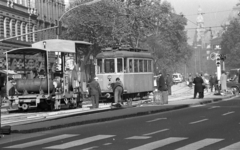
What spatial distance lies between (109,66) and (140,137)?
2201 centimetres

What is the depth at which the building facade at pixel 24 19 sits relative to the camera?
59.5 metres

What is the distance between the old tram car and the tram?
5584mm

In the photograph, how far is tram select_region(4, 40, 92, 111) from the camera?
30.7 metres

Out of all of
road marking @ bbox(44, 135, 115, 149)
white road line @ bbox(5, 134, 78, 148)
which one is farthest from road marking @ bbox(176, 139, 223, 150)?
white road line @ bbox(5, 134, 78, 148)

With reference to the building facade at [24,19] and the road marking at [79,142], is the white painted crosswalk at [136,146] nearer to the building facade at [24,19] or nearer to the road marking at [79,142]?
the road marking at [79,142]

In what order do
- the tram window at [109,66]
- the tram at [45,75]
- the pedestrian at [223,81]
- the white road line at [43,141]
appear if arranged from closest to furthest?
the white road line at [43,141], the tram at [45,75], the tram window at [109,66], the pedestrian at [223,81]

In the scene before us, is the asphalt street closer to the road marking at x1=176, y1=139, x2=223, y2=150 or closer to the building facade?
the road marking at x1=176, y1=139, x2=223, y2=150

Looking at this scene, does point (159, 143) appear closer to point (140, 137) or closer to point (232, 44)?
point (140, 137)

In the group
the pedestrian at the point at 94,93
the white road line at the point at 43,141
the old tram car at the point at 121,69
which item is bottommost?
the white road line at the point at 43,141

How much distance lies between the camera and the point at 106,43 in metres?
65.0

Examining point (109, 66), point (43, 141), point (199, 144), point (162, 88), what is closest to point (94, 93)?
point (162, 88)

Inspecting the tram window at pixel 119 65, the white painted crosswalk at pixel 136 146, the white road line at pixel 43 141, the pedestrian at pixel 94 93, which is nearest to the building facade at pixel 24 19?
the tram window at pixel 119 65

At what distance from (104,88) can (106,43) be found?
2658cm

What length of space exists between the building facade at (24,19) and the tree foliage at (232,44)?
3877cm
